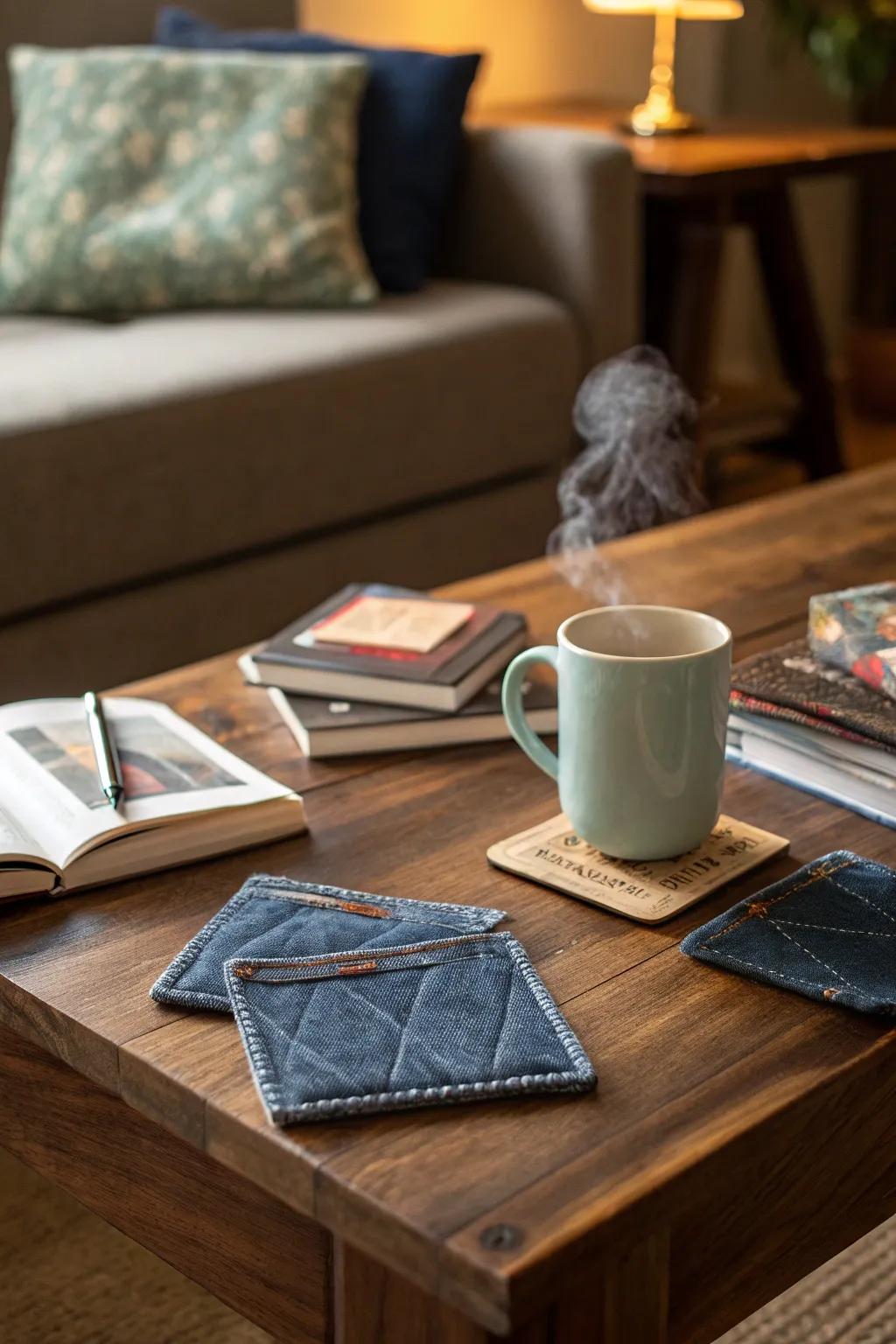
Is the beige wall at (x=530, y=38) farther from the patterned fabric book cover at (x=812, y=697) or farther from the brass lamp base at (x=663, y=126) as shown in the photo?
the patterned fabric book cover at (x=812, y=697)

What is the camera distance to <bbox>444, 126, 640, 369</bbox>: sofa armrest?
7.30ft

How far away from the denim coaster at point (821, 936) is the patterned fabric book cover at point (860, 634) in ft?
0.53

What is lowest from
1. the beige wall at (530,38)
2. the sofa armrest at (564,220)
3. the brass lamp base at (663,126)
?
the sofa armrest at (564,220)

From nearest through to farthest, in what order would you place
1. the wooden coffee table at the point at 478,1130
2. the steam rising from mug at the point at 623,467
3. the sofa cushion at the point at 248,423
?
the wooden coffee table at the point at 478,1130, the steam rising from mug at the point at 623,467, the sofa cushion at the point at 248,423

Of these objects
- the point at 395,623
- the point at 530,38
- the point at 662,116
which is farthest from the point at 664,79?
the point at 395,623

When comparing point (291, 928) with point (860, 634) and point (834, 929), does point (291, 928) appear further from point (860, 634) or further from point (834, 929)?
point (860, 634)

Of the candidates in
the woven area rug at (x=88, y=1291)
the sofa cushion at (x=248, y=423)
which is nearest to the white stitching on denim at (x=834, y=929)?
the woven area rug at (x=88, y=1291)

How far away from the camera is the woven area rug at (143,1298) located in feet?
3.50

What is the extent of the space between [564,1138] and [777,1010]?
0.14 meters

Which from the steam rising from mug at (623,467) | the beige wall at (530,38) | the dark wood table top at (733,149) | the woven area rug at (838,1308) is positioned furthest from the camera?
the beige wall at (530,38)

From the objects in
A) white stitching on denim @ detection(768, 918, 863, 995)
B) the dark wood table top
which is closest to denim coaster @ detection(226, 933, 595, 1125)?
white stitching on denim @ detection(768, 918, 863, 995)

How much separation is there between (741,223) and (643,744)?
2.12 metres

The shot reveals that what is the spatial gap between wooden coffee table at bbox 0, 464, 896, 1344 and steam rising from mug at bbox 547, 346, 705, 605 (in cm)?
33

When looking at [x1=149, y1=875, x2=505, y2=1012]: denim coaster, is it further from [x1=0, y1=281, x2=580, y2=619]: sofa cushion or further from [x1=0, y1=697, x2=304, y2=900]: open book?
[x1=0, y1=281, x2=580, y2=619]: sofa cushion
